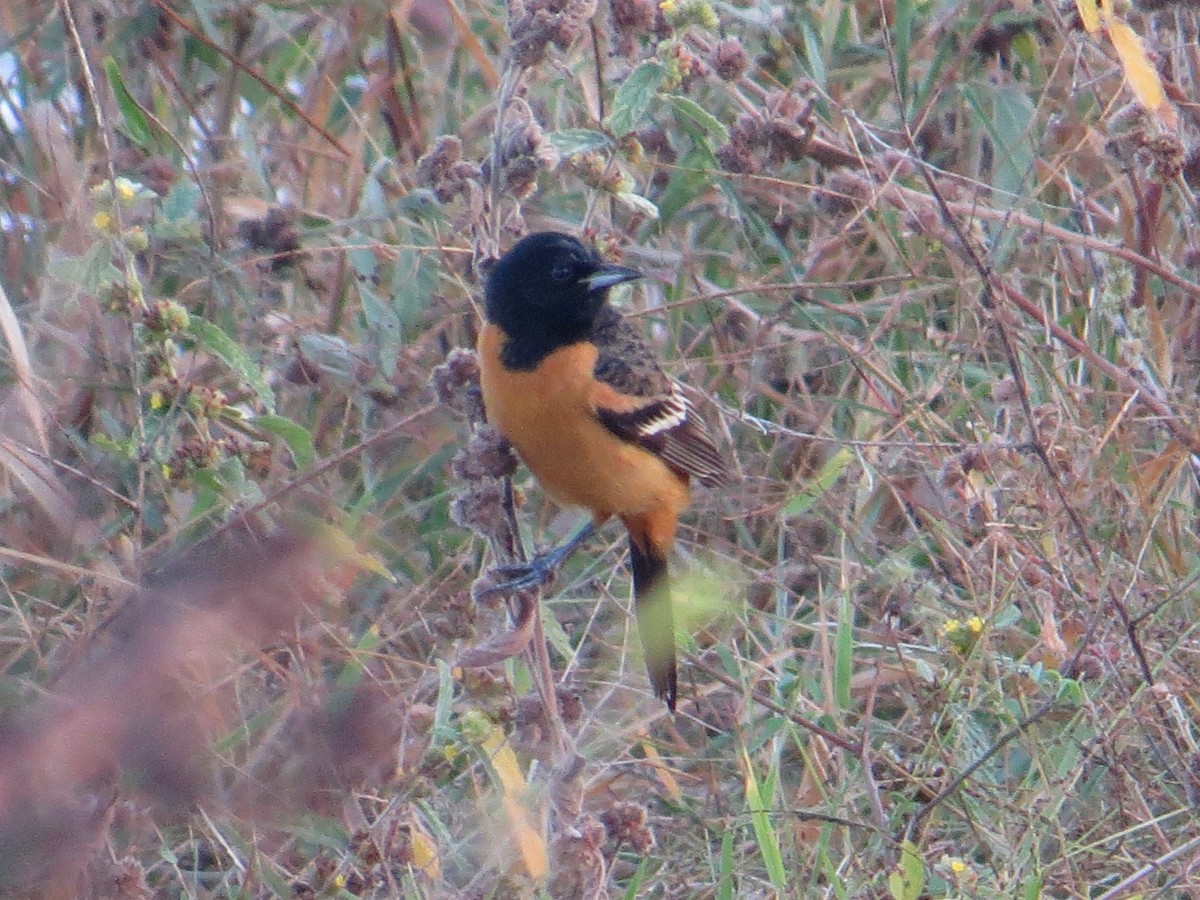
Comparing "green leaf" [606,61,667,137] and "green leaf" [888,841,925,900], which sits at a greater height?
"green leaf" [606,61,667,137]

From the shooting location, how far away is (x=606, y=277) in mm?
3369

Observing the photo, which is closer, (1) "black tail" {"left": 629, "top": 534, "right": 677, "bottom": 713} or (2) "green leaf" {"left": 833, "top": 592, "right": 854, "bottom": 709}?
(2) "green leaf" {"left": 833, "top": 592, "right": 854, "bottom": 709}

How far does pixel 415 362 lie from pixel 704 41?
103 cm

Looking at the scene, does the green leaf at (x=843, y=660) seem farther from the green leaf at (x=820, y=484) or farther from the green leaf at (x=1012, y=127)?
the green leaf at (x=1012, y=127)

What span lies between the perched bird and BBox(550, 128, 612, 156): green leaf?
39 cm

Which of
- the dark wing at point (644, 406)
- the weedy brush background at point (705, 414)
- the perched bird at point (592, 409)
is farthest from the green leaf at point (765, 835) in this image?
the dark wing at point (644, 406)

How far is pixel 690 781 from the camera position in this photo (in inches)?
143

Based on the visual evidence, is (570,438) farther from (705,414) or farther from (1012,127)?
(1012,127)

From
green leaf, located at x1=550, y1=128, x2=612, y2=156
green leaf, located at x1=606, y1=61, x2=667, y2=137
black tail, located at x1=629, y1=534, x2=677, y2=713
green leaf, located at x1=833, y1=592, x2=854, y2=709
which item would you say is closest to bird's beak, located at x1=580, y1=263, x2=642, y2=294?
green leaf, located at x1=550, y1=128, x2=612, y2=156

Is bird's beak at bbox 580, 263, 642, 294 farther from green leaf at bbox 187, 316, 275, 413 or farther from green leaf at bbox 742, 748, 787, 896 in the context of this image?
green leaf at bbox 742, 748, 787, 896

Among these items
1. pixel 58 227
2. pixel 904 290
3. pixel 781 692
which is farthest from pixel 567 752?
pixel 58 227

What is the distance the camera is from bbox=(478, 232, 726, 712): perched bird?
3309mm

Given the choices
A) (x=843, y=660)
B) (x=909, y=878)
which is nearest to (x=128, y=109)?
(x=843, y=660)

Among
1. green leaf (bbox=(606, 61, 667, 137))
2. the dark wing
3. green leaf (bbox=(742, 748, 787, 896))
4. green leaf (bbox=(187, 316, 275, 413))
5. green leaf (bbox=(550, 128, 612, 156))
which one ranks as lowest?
green leaf (bbox=(742, 748, 787, 896))
